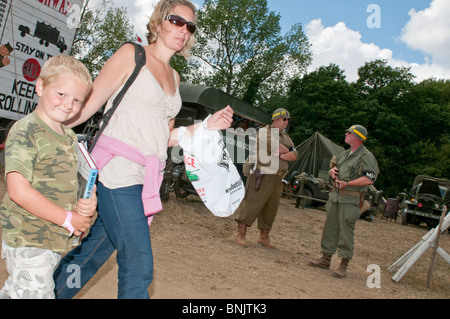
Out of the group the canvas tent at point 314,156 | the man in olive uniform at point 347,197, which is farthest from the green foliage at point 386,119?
the man in olive uniform at point 347,197

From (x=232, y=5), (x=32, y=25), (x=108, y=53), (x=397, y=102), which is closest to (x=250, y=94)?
(x=232, y=5)

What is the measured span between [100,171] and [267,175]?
497cm

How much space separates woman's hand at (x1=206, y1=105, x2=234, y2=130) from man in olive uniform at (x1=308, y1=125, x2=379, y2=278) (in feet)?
12.4

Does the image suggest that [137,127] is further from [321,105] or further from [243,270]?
[321,105]

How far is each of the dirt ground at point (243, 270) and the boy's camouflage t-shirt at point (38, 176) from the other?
67.6 inches

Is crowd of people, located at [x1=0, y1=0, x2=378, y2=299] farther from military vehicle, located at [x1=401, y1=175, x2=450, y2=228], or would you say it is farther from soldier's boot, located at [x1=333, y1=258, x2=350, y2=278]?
military vehicle, located at [x1=401, y1=175, x2=450, y2=228]

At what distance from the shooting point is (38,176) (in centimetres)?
181

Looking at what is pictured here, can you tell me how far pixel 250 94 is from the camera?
3925cm

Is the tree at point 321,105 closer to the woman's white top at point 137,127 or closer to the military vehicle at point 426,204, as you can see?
the military vehicle at point 426,204

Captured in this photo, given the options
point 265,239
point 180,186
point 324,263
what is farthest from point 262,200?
point 180,186

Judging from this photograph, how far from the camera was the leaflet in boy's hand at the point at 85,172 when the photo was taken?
1.83 metres
